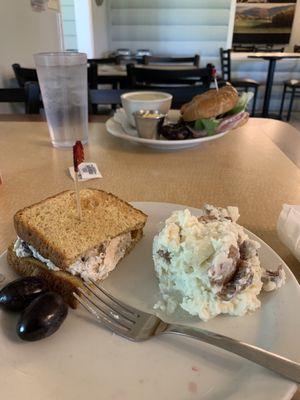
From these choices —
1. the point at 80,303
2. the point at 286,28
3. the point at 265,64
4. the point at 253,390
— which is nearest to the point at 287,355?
the point at 253,390

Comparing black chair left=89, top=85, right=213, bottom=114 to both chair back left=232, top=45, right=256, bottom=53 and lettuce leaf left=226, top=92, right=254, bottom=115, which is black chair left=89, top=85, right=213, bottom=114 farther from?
chair back left=232, top=45, right=256, bottom=53

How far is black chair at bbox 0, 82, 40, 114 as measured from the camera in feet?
4.73

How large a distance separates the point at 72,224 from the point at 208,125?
0.63 m

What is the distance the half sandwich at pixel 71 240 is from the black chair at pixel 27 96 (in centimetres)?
100

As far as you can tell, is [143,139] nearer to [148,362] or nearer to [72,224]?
[72,224]

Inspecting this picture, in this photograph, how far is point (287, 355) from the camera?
0.37 m

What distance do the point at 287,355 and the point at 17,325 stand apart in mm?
316

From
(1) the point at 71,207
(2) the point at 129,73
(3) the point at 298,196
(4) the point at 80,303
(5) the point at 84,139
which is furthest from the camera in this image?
(2) the point at 129,73

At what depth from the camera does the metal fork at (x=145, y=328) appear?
1.15 feet

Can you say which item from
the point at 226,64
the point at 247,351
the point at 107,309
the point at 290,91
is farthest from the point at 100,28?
the point at 247,351

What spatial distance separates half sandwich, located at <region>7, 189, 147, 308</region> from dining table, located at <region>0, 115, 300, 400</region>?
0.08 metres

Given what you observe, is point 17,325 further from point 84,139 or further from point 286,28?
point 286,28

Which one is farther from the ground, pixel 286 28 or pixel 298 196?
pixel 286 28

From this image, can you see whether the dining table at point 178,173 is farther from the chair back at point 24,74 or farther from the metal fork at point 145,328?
the chair back at point 24,74
